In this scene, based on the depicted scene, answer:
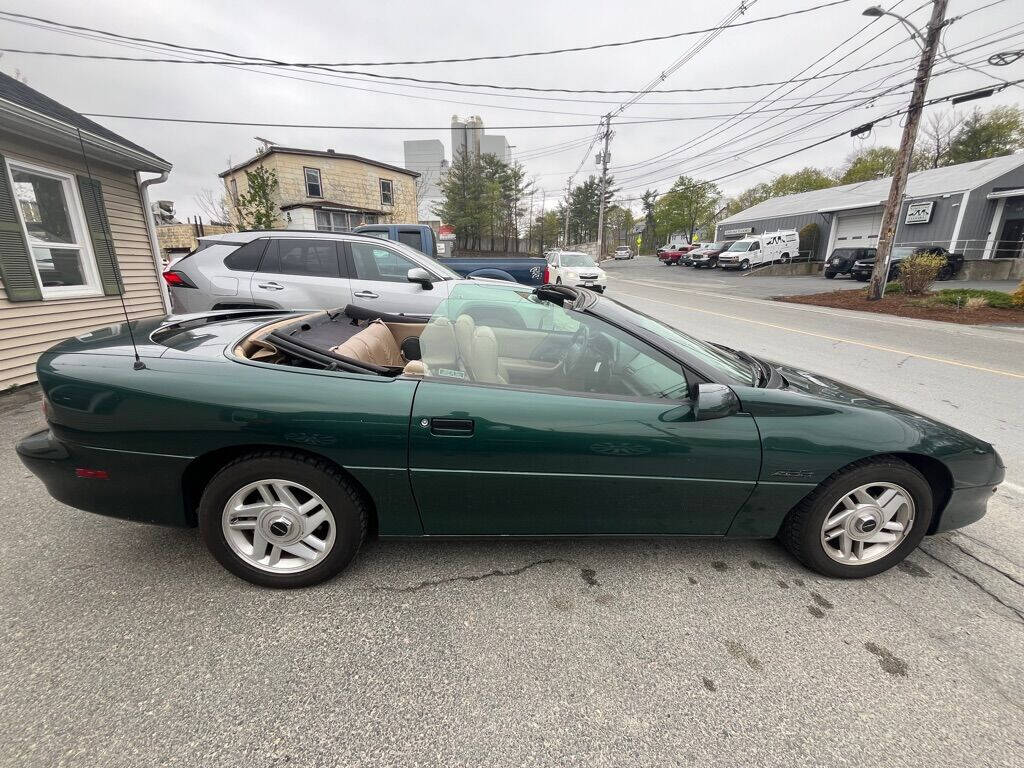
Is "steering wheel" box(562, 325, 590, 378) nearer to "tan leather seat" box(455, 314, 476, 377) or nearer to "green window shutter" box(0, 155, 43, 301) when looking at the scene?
"tan leather seat" box(455, 314, 476, 377)

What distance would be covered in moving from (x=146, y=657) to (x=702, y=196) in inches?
2605

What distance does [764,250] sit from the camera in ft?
95.3

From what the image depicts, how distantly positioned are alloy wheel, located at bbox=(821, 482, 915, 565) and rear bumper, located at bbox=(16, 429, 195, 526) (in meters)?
2.89

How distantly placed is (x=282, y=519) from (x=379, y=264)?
429 centimetres

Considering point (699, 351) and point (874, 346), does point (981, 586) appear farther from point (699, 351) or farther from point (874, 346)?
point (874, 346)

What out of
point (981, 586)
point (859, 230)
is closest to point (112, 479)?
point (981, 586)

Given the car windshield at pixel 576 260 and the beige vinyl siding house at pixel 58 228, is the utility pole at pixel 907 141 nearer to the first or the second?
the car windshield at pixel 576 260

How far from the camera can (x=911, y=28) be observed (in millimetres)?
12047

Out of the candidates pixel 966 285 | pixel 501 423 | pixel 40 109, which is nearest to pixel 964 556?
pixel 501 423

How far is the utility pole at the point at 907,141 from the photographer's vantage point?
39.1 ft

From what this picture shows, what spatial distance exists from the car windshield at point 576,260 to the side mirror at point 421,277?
520 inches

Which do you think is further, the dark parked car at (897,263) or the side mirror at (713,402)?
the dark parked car at (897,263)

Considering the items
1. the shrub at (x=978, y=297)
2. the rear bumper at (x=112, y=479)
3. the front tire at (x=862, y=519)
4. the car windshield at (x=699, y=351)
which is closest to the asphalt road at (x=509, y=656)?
the front tire at (x=862, y=519)

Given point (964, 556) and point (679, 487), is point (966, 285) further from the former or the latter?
point (679, 487)
